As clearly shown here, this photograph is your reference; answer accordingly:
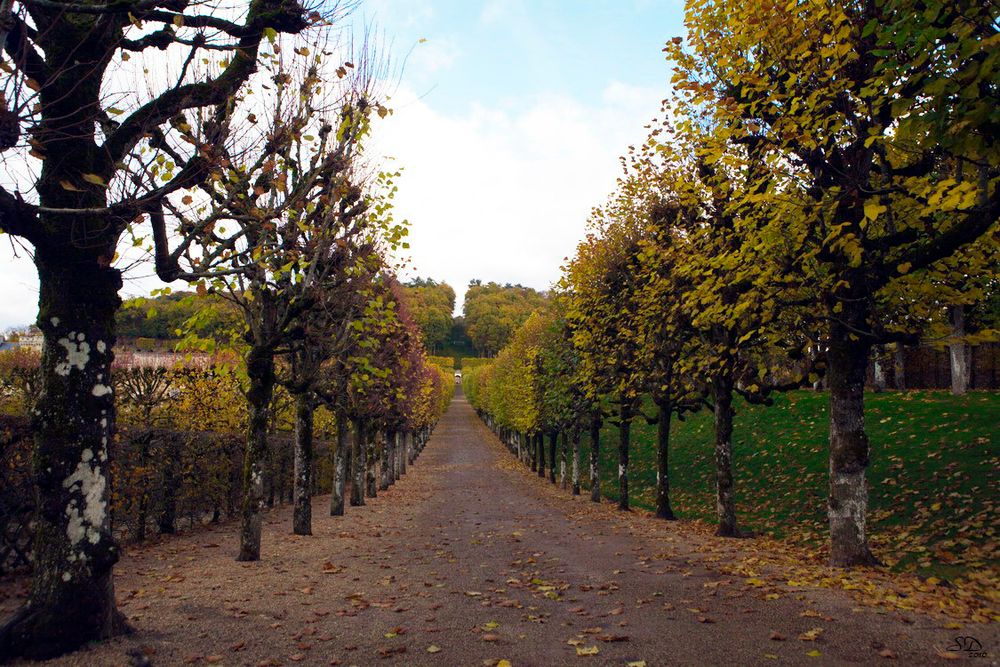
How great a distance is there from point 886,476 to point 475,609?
617 inches

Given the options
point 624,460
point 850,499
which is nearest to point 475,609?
point 850,499

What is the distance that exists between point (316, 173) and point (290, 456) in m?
18.0

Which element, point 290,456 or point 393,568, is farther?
point 290,456

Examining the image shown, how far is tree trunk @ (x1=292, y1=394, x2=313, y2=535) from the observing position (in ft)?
55.1

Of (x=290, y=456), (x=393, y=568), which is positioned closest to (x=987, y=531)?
(x=393, y=568)

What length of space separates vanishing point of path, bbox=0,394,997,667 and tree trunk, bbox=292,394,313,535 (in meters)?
0.76

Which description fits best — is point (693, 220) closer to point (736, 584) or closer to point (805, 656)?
point (736, 584)

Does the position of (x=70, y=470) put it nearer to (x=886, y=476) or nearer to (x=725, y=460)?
(x=725, y=460)

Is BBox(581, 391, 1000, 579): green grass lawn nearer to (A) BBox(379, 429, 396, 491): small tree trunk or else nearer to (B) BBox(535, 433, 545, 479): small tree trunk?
(B) BBox(535, 433, 545, 479): small tree trunk

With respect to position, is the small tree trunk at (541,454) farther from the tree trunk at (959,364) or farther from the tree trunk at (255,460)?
the tree trunk at (255,460)

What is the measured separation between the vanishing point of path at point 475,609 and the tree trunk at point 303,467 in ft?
2.51

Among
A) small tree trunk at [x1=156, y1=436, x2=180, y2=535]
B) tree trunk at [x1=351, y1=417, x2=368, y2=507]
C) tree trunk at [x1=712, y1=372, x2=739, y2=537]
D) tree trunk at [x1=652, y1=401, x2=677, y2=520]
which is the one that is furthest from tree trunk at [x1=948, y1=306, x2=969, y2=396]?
small tree trunk at [x1=156, y1=436, x2=180, y2=535]

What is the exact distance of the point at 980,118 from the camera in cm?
586

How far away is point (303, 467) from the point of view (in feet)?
55.3
